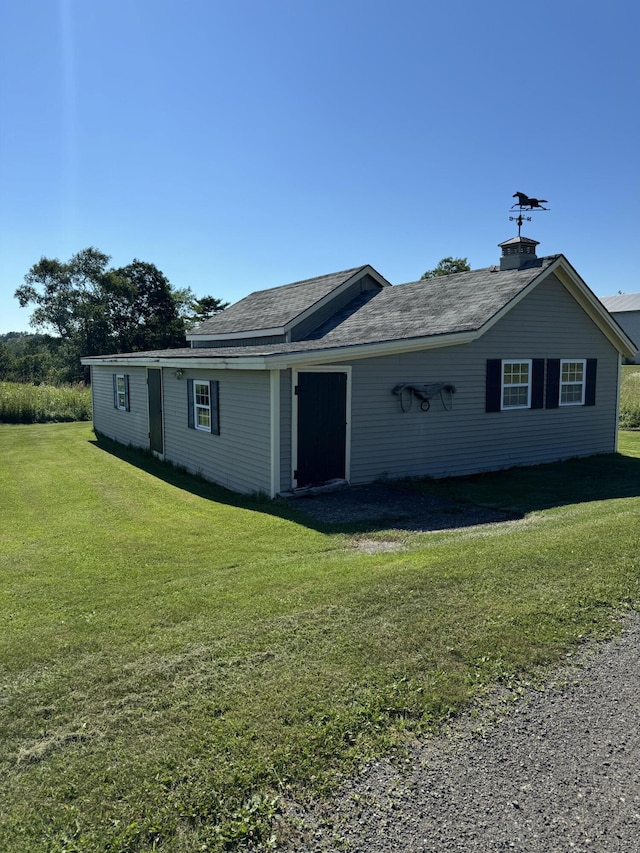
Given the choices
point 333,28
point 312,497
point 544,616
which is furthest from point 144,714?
point 333,28

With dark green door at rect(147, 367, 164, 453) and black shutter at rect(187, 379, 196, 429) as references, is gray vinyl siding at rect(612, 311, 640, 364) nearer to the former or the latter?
dark green door at rect(147, 367, 164, 453)

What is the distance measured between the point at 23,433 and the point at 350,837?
69.1ft

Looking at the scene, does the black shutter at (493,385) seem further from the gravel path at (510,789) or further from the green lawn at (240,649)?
the gravel path at (510,789)

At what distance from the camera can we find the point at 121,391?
59.1 ft

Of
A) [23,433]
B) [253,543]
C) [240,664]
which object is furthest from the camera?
[23,433]

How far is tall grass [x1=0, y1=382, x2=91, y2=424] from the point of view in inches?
→ 945

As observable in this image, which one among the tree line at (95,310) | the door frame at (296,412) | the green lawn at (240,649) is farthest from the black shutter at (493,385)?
the tree line at (95,310)

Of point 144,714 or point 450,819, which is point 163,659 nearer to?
point 144,714

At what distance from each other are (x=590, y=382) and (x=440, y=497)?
6.54 meters

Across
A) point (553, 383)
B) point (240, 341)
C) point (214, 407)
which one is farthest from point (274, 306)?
point (553, 383)

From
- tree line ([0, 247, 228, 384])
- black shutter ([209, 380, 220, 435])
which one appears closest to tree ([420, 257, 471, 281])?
tree line ([0, 247, 228, 384])

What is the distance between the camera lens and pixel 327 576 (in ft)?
19.0

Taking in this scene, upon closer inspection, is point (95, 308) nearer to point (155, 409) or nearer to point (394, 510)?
point (155, 409)

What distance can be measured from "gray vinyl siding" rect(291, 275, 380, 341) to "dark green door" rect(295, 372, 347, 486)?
157 inches
